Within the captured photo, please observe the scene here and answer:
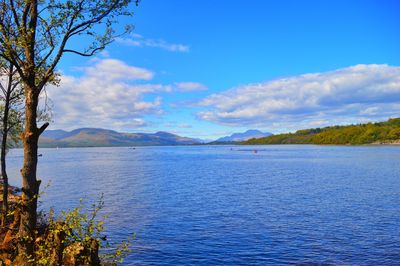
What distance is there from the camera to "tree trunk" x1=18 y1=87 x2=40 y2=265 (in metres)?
16.2

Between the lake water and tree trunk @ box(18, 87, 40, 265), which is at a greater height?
tree trunk @ box(18, 87, 40, 265)

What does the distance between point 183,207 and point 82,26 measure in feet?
125

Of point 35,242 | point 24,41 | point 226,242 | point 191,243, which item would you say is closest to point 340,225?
point 226,242

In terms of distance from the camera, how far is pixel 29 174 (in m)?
16.5

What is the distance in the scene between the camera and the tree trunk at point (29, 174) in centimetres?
1617

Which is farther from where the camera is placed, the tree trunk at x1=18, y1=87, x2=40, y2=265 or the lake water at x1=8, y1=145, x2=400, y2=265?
the lake water at x1=8, y1=145, x2=400, y2=265

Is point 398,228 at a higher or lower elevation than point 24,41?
lower

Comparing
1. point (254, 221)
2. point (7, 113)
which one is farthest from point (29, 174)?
point (254, 221)

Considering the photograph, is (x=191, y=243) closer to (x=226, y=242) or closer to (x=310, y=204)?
(x=226, y=242)

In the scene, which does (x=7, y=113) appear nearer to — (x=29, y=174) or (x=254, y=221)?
(x=29, y=174)

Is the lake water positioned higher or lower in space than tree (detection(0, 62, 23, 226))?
lower

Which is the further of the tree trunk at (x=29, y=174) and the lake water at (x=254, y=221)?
the lake water at (x=254, y=221)

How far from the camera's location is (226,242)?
111 ft

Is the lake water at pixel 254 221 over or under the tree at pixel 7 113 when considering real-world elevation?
under
